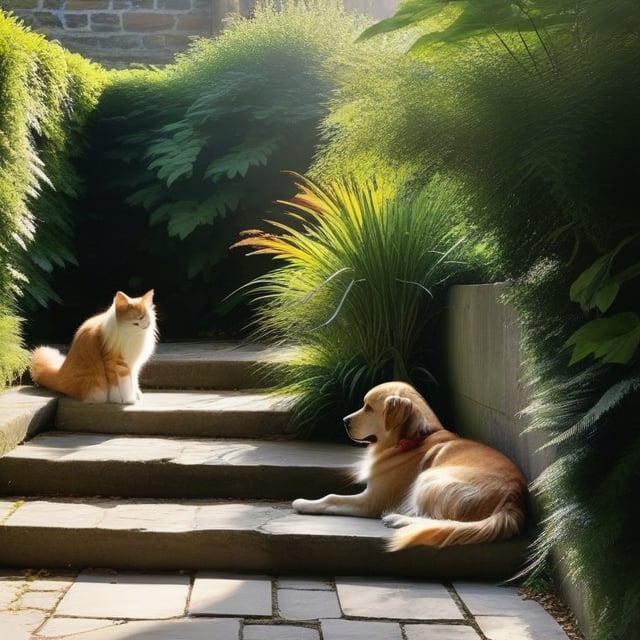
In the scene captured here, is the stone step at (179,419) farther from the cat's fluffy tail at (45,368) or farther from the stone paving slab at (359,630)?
the stone paving slab at (359,630)

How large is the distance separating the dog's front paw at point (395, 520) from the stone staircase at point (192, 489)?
60 mm

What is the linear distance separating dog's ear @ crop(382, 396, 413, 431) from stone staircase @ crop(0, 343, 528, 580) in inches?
17.5

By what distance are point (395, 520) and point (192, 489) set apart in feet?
3.64

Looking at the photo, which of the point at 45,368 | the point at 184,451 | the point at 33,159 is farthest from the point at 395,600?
the point at 33,159

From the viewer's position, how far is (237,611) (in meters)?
3.34

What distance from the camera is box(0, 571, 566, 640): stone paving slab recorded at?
123 inches

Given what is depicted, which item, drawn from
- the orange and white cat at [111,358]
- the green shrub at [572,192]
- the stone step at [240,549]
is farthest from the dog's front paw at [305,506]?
the green shrub at [572,192]

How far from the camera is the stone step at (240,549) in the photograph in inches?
151

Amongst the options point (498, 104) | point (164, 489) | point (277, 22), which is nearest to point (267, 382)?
point (164, 489)

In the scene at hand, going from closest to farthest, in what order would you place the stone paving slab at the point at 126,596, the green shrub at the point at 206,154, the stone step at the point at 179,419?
the stone paving slab at the point at 126,596 < the stone step at the point at 179,419 < the green shrub at the point at 206,154

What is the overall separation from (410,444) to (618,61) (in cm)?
294

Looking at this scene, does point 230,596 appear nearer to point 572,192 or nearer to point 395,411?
point 395,411

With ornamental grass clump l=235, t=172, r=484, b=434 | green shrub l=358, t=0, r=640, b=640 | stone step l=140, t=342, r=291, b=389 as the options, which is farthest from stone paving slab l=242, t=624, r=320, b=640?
stone step l=140, t=342, r=291, b=389

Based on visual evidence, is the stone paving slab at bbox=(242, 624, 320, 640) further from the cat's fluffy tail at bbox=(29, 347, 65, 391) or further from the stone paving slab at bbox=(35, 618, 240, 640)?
the cat's fluffy tail at bbox=(29, 347, 65, 391)
